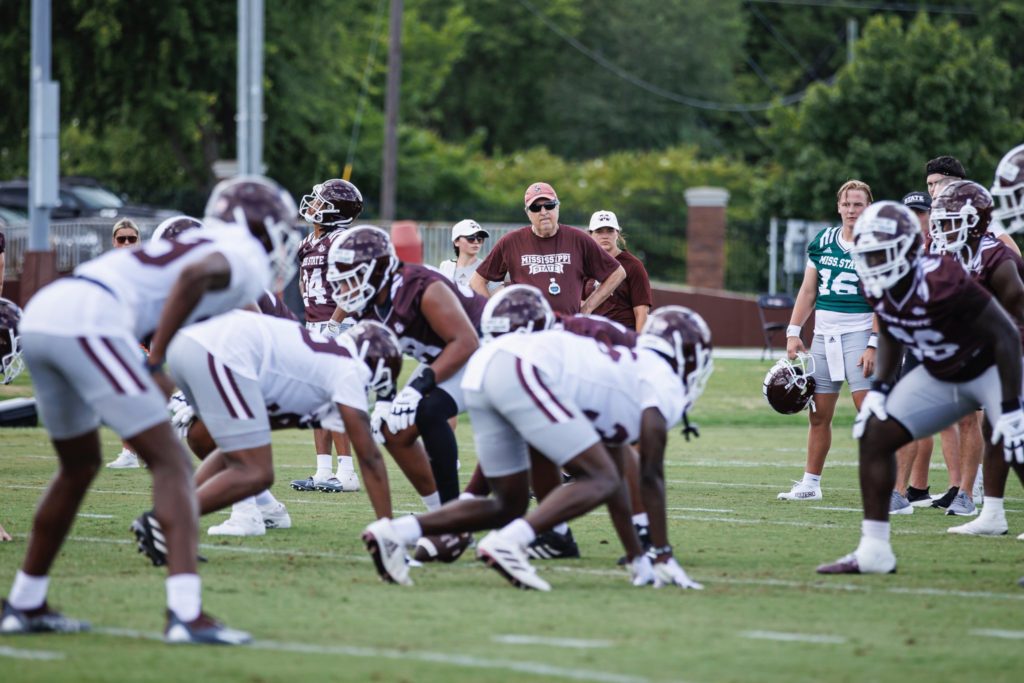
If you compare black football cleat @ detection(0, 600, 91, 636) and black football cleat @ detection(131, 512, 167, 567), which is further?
black football cleat @ detection(131, 512, 167, 567)

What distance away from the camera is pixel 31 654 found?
559 centimetres

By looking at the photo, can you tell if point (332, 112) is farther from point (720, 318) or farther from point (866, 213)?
point (866, 213)

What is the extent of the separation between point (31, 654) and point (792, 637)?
2.78m

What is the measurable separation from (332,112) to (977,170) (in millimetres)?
14227

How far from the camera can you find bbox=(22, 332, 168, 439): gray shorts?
5789 mm

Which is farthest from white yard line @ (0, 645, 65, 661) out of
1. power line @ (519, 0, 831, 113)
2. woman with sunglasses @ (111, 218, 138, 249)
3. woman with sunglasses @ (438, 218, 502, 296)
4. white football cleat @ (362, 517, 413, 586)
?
power line @ (519, 0, 831, 113)

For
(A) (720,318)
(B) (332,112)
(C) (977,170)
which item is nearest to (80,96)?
(B) (332,112)

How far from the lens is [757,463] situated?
1309cm

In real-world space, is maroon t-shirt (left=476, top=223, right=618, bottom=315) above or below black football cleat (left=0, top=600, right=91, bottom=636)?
above

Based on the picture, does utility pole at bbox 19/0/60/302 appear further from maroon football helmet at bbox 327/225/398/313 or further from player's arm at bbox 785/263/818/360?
maroon football helmet at bbox 327/225/398/313

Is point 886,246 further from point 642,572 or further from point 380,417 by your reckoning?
point 380,417

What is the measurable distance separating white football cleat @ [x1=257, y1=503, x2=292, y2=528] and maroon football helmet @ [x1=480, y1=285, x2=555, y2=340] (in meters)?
2.26

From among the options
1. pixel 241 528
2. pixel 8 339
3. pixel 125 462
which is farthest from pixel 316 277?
pixel 241 528

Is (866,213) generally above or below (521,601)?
above
